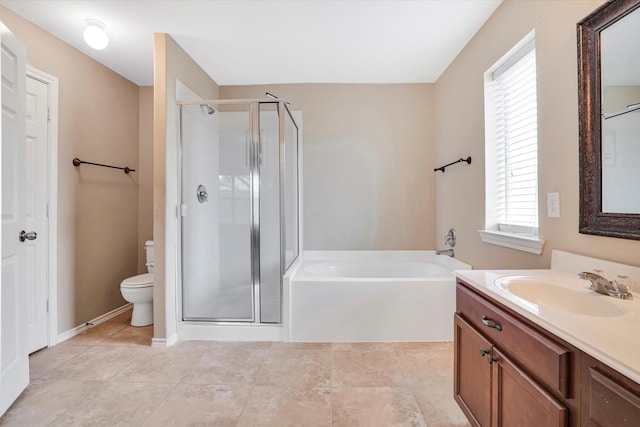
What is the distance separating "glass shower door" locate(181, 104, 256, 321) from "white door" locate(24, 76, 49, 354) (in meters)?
1.01

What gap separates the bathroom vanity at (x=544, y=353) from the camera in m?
0.66

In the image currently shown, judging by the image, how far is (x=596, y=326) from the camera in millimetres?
773

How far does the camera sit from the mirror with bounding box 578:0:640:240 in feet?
3.69

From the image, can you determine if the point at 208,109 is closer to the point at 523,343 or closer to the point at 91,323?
the point at 91,323

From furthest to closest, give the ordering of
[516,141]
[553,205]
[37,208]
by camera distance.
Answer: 1. [37,208]
2. [516,141]
3. [553,205]

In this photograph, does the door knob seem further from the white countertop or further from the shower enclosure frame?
the white countertop

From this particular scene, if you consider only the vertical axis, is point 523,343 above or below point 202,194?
below

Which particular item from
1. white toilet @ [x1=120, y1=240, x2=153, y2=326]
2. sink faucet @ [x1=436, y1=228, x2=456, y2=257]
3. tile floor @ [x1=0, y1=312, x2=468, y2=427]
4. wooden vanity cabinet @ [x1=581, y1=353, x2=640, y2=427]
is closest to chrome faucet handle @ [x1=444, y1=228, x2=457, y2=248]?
sink faucet @ [x1=436, y1=228, x2=456, y2=257]

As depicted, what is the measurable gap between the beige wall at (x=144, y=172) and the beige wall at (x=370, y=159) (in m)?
1.30

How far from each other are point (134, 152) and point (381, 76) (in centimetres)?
280

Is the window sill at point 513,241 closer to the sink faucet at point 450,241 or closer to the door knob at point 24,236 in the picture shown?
the sink faucet at point 450,241

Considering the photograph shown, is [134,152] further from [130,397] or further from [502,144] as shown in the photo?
[502,144]

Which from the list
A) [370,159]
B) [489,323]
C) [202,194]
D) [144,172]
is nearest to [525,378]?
[489,323]

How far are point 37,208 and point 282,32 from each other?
2325 mm
